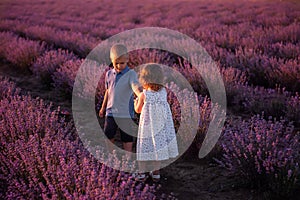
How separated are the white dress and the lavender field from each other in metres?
0.29

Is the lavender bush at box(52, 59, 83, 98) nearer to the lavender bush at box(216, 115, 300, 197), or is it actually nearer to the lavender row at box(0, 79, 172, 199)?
the lavender row at box(0, 79, 172, 199)

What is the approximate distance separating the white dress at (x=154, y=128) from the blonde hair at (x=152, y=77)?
6 centimetres

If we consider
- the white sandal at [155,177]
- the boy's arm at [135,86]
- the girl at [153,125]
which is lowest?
the white sandal at [155,177]

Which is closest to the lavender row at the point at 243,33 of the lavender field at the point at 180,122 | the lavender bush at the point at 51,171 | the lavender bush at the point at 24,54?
the lavender field at the point at 180,122

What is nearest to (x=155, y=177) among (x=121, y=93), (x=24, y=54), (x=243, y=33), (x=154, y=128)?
(x=154, y=128)

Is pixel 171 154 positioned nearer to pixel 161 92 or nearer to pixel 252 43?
pixel 161 92

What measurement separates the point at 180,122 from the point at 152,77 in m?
0.90

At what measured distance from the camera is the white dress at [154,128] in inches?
117

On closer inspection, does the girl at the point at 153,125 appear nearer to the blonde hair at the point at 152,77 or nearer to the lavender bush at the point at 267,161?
the blonde hair at the point at 152,77

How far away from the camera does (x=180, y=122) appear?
12.0 feet

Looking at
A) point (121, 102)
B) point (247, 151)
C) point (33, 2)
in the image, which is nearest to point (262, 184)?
point (247, 151)

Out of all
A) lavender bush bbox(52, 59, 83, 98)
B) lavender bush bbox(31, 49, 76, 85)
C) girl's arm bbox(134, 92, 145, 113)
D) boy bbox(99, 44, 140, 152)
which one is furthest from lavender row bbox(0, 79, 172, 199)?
lavender bush bbox(31, 49, 76, 85)

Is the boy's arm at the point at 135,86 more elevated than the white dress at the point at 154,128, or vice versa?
the boy's arm at the point at 135,86

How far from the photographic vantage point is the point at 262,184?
2949 mm
